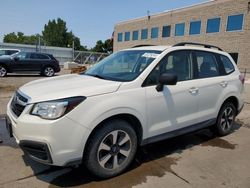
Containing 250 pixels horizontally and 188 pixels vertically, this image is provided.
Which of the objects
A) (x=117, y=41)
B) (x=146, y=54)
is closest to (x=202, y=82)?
(x=146, y=54)

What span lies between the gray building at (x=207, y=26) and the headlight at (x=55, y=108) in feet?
77.7

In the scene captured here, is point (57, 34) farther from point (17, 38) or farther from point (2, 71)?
point (2, 71)

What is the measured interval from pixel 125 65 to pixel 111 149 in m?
1.38

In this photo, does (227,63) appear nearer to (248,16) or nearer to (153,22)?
(248,16)

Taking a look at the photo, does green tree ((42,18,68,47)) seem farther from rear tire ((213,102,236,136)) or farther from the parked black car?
rear tire ((213,102,236,136))

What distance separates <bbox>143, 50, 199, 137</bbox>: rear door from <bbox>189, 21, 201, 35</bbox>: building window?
25837 mm

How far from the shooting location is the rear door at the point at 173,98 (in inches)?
144

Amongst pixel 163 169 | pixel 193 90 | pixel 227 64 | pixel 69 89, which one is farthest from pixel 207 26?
pixel 69 89

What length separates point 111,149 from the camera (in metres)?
3.36

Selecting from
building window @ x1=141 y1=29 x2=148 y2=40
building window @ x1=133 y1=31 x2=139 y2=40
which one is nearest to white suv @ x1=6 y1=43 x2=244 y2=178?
building window @ x1=141 y1=29 x2=148 y2=40

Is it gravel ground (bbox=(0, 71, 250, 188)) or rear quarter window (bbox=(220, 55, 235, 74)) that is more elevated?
rear quarter window (bbox=(220, 55, 235, 74))

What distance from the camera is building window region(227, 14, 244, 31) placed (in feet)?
78.8

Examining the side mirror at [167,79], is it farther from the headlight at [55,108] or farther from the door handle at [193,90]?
the headlight at [55,108]

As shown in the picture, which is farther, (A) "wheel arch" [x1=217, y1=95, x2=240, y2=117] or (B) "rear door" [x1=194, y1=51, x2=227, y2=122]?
(A) "wheel arch" [x1=217, y1=95, x2=240, y2=117]
